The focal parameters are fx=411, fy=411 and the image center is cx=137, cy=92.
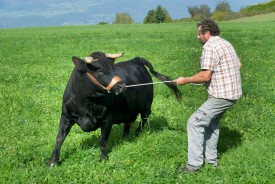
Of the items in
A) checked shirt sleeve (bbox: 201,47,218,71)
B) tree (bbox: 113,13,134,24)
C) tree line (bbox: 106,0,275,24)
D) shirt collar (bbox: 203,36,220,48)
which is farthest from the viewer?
tree (bbox: 113,13,134,24)

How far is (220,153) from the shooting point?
818 cm

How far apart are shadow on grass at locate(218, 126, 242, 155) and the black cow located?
2.01 meters

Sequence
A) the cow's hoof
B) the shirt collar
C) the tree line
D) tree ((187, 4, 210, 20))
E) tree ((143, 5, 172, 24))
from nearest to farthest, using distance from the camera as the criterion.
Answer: the shirt collar → the cow's hoof → the tree line → tree ((143, 5, 172, 24)) → tree ((187, 4, 210, 20))

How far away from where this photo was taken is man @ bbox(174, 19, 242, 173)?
6570 mm

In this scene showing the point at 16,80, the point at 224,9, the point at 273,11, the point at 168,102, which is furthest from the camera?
the point at 224,9

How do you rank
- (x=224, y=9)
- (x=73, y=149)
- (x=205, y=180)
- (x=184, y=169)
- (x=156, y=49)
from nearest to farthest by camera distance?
(x=205, y=180)
(x=184, y=169)
(x=73, y=149)
(x=156, y=49)
(x=224, y=9)

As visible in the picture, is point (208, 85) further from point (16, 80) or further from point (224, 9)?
point (224, 9)

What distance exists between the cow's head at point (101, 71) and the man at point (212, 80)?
1.00 meters

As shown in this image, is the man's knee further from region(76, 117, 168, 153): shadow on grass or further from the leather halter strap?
region(76, 117, 168, 153): shadow on grass

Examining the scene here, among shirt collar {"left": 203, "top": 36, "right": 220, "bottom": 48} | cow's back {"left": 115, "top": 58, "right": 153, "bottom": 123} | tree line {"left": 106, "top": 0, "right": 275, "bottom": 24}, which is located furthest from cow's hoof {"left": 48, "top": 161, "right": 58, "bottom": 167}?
tree line {"left": 106, "top": 0, "right": 275, "bottom": 24}

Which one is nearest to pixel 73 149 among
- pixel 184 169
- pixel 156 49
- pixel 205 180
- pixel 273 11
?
pixel 184 169

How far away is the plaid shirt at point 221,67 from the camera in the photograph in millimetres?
6535

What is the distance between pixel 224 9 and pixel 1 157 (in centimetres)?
14262

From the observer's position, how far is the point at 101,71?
271 inches
